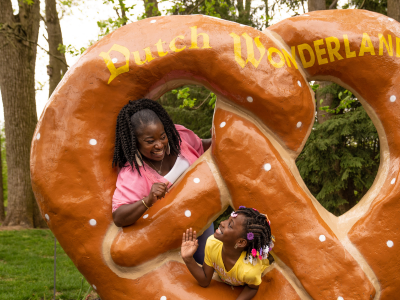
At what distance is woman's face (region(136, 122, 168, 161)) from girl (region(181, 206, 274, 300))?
54cm

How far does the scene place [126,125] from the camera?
248cm

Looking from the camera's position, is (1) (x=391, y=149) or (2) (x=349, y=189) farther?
(2) (x=349, y=189)

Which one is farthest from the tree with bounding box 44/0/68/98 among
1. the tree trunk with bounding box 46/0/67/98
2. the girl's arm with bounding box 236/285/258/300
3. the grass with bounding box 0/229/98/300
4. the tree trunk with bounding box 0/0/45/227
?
the girl's arm with bounding box 236/285/258/300

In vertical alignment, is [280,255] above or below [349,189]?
above

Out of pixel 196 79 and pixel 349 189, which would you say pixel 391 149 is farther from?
pixel 349 189

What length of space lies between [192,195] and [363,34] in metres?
1.55

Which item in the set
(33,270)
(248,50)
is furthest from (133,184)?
(33,270)

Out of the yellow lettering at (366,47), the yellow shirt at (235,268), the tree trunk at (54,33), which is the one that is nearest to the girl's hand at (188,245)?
the yellow shirt at (235,268)

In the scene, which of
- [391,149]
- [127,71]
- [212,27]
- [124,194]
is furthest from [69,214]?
[391,149]

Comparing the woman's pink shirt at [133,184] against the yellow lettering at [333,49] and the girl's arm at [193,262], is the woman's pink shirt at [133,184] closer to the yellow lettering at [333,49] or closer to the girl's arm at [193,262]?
the girl's arm at [193,262]

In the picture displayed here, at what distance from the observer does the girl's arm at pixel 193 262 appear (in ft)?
7.47

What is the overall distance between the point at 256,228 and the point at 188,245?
434 mm

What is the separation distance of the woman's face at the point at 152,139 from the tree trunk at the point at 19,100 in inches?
242

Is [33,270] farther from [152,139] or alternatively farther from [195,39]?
[195,39]
